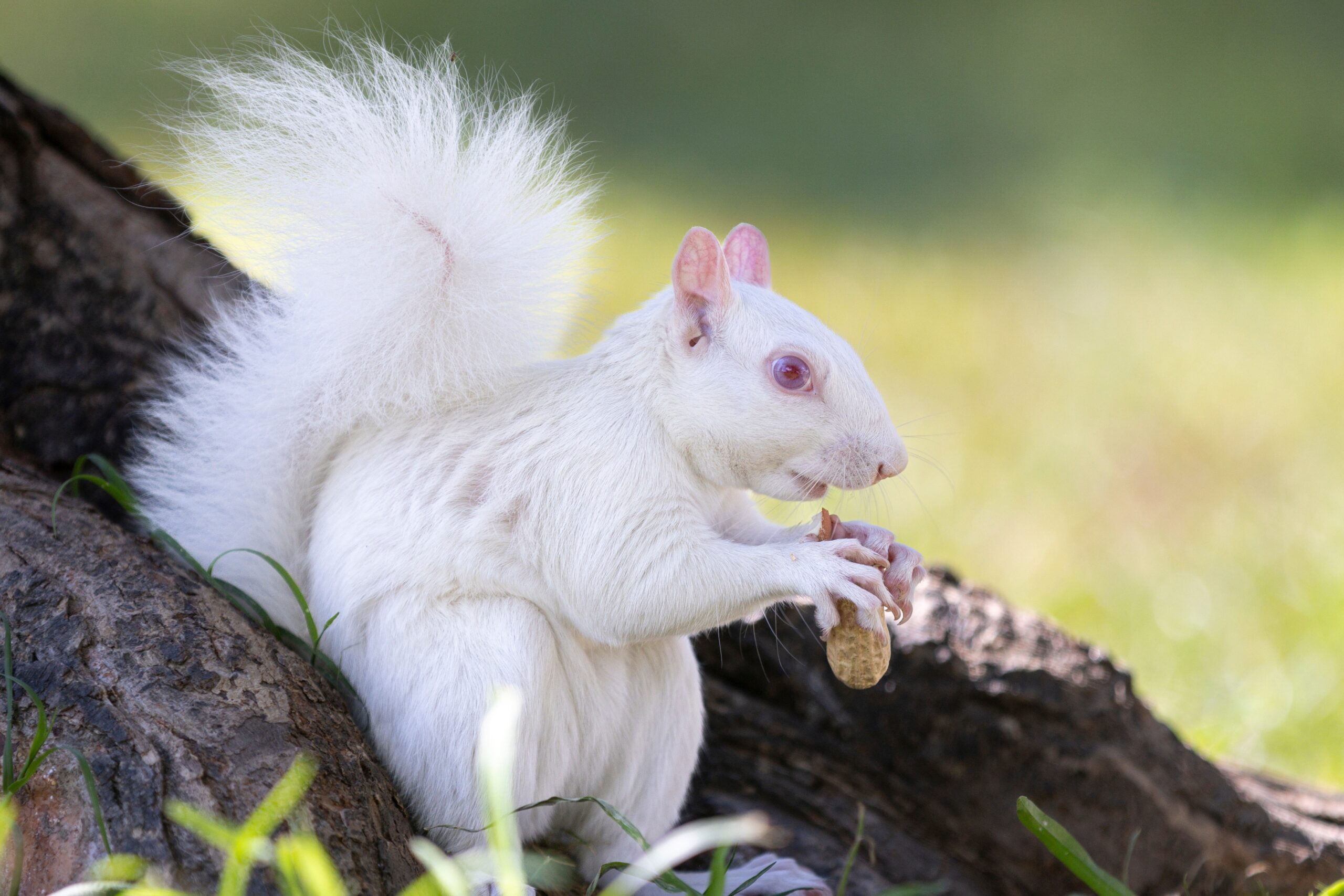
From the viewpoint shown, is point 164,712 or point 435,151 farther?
point 435,151

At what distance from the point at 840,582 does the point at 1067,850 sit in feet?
1.06

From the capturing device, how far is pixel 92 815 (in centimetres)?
97

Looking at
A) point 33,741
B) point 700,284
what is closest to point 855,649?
point 700,284

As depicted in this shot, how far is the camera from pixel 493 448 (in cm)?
126

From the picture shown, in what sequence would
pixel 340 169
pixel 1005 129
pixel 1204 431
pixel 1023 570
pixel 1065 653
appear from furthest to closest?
pixel 1005 129 → pixel 1204 431 → pixel 1023 570 → pixel 1065 653 → pixel 340 169

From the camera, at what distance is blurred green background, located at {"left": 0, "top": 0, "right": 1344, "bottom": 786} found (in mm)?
2809

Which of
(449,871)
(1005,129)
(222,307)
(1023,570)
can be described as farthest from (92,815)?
(1005,129)

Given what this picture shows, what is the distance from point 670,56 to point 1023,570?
383 centimetres

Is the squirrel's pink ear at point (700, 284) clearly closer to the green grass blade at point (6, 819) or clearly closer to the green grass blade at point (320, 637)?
the green grass blade at point (320, 637)

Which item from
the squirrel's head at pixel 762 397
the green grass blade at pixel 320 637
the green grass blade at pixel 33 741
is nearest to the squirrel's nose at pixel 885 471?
the squirrel's head at pixel 762 397

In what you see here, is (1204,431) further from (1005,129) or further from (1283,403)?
(1005,129)

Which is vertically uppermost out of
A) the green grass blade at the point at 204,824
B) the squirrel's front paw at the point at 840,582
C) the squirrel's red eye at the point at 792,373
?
the squirrel's red eye at the point at 792,373

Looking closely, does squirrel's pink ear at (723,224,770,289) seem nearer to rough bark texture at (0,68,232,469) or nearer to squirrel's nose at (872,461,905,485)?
squirrel's nose at (872,461,905,485)

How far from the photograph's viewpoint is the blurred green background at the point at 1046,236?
2809 mm
